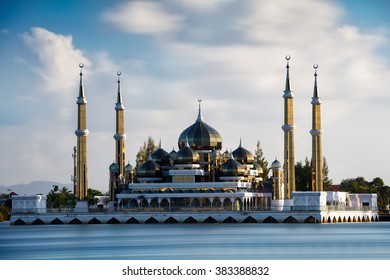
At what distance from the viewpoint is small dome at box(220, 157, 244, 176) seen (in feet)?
299

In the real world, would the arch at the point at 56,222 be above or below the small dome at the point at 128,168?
below

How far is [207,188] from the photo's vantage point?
89.7 meters

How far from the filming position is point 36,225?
88.6 metres

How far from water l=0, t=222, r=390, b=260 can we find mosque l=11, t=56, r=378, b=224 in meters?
7.31

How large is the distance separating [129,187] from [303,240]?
34.1m

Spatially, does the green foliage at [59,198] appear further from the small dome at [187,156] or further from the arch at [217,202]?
the arch at [217,202]

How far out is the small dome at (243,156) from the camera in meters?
96.1

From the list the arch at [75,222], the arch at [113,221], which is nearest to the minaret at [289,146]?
the arch at [113,221]
